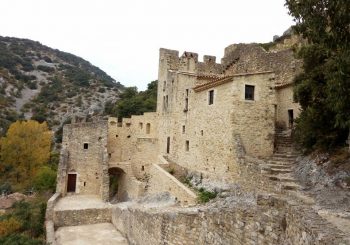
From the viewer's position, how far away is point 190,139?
19797 millimetres

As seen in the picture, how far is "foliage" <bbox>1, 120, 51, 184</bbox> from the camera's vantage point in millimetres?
35531

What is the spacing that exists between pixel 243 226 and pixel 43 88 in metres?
64.6

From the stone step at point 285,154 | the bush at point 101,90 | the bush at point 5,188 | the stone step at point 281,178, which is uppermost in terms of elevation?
the bush at point 101,90

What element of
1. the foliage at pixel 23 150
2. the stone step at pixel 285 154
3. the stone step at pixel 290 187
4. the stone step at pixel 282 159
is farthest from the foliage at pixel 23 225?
the foliage at pixel 23 150

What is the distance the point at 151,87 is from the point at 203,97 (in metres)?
28.2

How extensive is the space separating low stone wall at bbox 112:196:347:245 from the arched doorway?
12.3m

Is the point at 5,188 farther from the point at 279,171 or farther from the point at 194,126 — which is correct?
the point at 279,171

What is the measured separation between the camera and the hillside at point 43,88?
54906 mm

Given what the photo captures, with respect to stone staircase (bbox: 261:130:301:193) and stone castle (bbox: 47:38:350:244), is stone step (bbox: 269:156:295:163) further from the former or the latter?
stone castle (bbox: 47:38:350:244)

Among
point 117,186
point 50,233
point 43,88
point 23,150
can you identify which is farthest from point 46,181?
point 43,88

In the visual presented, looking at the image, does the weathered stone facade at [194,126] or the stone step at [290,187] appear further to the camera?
the weathered stone facade at [194,126]

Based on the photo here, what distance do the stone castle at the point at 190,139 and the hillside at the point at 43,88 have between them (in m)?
25.7

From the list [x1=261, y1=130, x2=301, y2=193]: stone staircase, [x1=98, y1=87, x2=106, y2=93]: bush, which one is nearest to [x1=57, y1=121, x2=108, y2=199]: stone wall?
[x1=261, y1=130, x2=301, y2=193]: stone staircase

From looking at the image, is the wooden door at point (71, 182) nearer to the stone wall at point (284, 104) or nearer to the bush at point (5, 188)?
the bush at point (5, 188)
